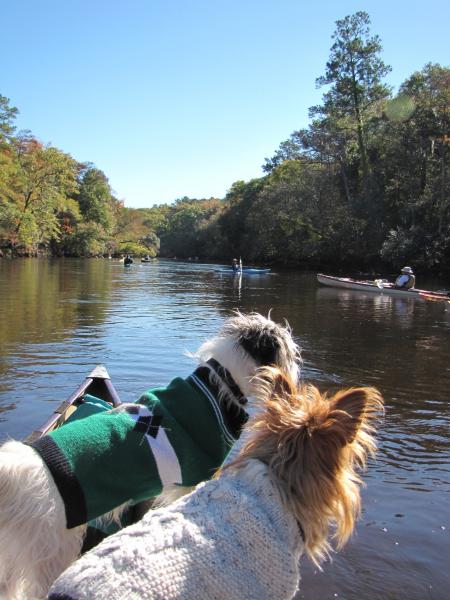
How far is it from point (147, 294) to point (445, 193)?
27.8m

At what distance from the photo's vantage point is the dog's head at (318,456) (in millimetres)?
1892

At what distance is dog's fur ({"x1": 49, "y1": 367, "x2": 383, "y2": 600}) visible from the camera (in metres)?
1.55

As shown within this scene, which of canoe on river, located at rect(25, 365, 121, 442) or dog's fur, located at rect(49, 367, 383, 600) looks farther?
canoe on river, located at rect(25, 365, 121, 442)

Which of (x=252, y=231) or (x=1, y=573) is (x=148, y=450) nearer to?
(x=1, y=573)

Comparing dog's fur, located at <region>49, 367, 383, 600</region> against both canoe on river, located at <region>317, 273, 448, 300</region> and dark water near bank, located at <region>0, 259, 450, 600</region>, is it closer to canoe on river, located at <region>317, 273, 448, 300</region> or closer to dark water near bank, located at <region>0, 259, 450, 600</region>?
dark water near bank, located at <region>0, 259, 450, 600</region>

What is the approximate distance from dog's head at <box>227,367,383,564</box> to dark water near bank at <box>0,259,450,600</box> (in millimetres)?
1976

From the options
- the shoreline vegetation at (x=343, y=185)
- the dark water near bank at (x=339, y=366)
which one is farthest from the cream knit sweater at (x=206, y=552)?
the shoreline vegetation at (x=343, y=185)

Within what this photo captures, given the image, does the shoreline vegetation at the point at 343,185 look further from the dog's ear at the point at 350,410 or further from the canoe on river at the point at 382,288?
the dog's ear at the point at 350,410

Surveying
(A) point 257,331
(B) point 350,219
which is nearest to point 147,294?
(A) point 257,331

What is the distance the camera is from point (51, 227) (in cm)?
6391

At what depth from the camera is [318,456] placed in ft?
6.25

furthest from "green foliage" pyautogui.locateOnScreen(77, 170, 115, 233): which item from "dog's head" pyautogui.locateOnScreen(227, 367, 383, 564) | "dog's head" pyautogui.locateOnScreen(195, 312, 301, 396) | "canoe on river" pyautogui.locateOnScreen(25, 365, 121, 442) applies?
"dog's head" pyautogui.locateOnScreen(227, 367, 383, 564)

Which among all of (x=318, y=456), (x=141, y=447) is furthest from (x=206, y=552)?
(x=141, y=447)

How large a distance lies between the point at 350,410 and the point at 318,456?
0.68 ft
